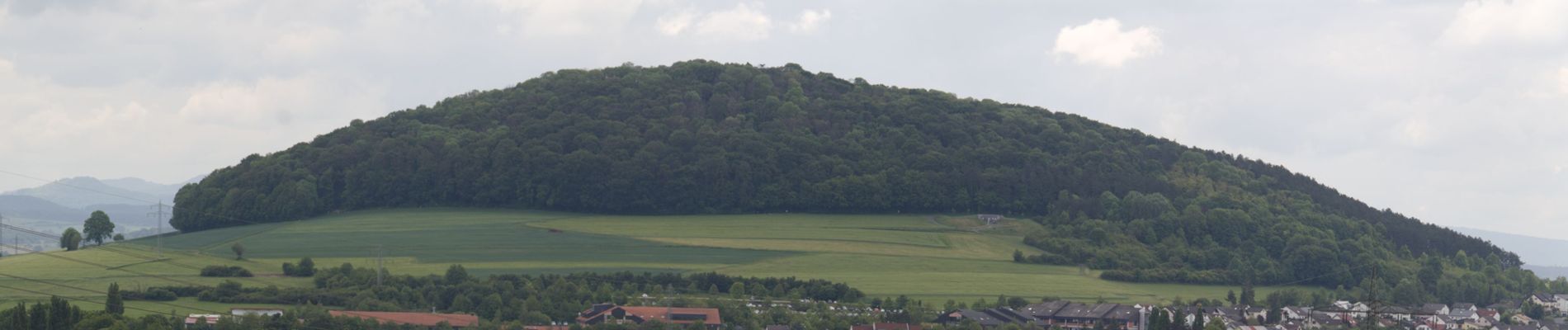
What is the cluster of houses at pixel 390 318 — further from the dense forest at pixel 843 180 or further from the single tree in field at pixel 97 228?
the dense forest at pixel 843 180

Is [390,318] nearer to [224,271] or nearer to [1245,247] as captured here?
[224,271]

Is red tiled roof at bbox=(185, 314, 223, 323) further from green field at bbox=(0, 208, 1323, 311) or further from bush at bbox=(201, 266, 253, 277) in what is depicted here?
bush at bbox=(201, 266, 253, 277)

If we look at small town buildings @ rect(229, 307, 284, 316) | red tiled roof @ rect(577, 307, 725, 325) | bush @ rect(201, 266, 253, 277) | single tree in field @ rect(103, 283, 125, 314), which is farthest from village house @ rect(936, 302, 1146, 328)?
single tree in field @ rect(103, 283, 125, 314)

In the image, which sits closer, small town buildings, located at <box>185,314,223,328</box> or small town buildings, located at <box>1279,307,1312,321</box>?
small town buildings, located at <box>185,314,223,328</box>

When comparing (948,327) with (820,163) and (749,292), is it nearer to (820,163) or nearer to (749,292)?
(749,292)

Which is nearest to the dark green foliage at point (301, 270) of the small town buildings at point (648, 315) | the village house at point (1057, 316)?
the small town buildings at point (648, 315)

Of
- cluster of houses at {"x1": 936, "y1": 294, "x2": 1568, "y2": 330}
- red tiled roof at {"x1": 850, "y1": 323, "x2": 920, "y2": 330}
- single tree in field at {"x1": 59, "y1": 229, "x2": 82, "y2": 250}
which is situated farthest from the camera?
single tree in field at {"x1": 59, "y1": 229, "x2": 82, "y2": 250}
